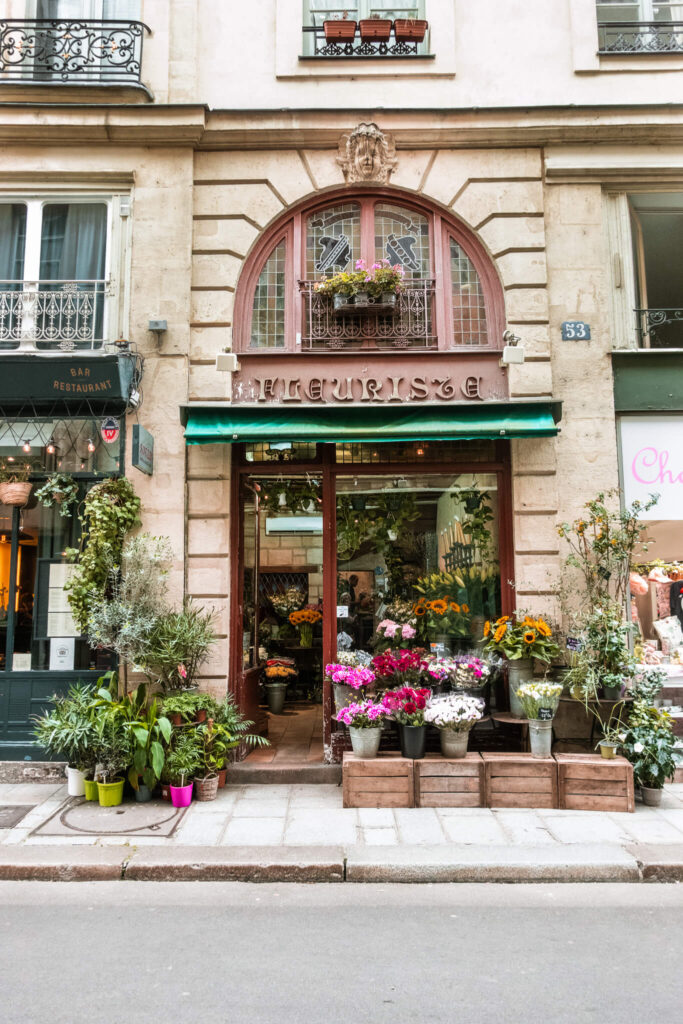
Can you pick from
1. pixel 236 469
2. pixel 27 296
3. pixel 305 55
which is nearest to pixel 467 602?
pixel 236 469

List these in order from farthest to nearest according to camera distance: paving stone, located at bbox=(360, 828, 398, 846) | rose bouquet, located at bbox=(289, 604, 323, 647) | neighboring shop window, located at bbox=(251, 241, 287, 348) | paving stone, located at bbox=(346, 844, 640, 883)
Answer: rose bouquet, located at bbox=(289, 604, 323, 647), neighboring shop window, located at bbox=(251, 241, 287, 348), paving stone, located at bbox=(360, 828, 398, 846), paving stone, located at bbox=(346, 844, 640, 883)

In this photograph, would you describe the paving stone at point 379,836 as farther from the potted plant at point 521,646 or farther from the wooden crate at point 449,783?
the potted plant at point 521,646

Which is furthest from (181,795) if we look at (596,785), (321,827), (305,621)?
(305,621)

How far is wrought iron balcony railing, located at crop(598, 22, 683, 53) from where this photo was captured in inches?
342

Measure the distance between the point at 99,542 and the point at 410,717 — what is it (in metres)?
3.71

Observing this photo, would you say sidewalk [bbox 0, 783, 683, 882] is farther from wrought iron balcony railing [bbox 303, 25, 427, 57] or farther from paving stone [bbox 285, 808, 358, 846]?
wrought iron balcony railing [bbox 303, 25, 427, 57]

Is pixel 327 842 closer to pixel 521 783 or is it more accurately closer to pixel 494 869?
pixel 494 869

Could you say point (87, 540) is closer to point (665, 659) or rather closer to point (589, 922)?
point (589, 922)

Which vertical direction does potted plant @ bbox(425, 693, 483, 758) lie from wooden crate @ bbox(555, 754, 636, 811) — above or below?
above

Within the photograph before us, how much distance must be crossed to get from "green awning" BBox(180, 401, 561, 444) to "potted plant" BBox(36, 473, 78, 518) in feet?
5.10

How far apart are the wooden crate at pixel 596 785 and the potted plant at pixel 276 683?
4.79m

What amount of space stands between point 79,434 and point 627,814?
693 centimetres

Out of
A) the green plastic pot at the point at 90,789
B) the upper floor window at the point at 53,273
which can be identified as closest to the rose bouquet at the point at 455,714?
the green plastic pot at the point at 90,789

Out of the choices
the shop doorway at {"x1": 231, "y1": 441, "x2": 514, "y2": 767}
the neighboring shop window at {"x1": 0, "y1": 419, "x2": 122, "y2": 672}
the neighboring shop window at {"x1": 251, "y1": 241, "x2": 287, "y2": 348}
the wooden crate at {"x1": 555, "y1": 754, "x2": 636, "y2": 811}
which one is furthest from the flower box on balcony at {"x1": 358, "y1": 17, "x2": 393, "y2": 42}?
the wooden crate at {"x1": 555, "y1": 754, "x2": 636, "y2": 811}
